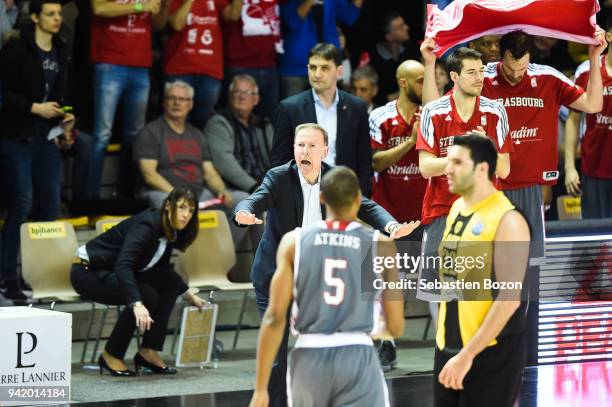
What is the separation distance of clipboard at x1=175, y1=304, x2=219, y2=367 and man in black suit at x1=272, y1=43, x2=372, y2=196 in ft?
5.44

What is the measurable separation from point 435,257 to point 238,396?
5.25ft

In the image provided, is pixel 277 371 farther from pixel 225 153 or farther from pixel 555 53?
pixel 555 53

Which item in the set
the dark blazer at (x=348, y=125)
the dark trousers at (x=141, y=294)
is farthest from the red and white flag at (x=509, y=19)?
the dark trousers at (x=141, y=294)

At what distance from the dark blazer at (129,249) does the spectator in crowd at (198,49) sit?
7.15 feet

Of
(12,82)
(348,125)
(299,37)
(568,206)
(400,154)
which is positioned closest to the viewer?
(348,125)

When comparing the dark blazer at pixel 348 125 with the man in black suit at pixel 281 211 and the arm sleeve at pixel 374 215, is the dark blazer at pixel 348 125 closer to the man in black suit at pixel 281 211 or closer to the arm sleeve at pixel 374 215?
the man in black suit at pixel 281 211

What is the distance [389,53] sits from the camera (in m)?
12.6

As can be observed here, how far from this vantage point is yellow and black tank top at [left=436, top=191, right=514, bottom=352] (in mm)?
5625

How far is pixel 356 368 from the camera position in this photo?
212 inches

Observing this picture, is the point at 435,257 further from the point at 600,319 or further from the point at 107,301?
the point at 107,301

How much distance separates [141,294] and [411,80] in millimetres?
2492

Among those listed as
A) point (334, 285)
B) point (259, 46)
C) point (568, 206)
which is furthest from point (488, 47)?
point (334, 285)

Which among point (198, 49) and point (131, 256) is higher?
point (198, 49)

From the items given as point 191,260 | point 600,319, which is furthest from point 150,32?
point 600,319
